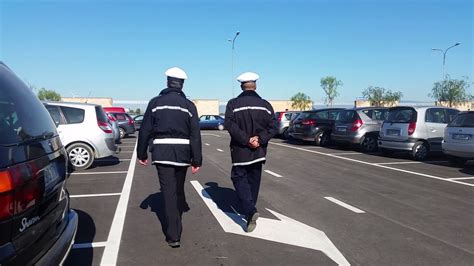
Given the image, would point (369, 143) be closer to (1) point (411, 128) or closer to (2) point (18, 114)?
(1) point (411, 128)

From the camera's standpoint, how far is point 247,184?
542 centimetres

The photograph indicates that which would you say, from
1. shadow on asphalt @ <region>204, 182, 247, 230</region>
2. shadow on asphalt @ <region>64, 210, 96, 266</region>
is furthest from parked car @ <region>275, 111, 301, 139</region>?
shadow on asphalt @ <region>64, 210, 96, 266</region>

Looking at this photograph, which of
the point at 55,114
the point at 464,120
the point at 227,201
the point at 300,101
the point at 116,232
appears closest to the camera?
the point at 116,232

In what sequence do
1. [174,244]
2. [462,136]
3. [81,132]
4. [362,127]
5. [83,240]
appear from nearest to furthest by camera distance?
[174,244] → [83,240] → [462,136] → [81,132] → [362,127]

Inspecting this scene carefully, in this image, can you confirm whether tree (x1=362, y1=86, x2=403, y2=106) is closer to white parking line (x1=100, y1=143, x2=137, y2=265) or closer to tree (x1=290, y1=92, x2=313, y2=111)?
tree (x1=290, y1=92, x2=313, y2=111)

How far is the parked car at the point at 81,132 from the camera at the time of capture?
10965 mm

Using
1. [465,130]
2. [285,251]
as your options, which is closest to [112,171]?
[285,251]

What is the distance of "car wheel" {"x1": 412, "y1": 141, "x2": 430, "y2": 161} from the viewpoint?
42.4ft

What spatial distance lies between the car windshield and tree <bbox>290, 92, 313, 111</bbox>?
230ft

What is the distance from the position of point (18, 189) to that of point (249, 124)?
11.1 ft

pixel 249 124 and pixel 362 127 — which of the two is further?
pixel 362 127

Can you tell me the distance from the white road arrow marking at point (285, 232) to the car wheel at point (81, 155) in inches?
231

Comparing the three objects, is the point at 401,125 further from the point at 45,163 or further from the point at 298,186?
the point at 45,163

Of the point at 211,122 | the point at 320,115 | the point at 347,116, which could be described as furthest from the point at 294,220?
the point at 211,122
